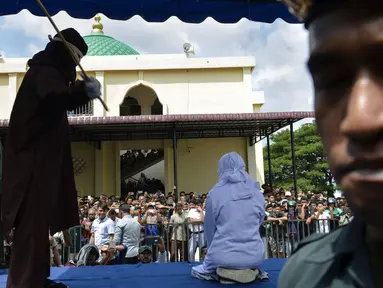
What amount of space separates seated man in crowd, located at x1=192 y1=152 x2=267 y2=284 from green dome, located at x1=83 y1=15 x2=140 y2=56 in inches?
700

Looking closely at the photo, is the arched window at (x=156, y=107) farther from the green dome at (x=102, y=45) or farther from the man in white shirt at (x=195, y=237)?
the man in white shirt at (x=195, y=237)

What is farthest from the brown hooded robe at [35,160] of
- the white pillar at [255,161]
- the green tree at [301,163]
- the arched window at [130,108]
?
the green tree at [301,163]

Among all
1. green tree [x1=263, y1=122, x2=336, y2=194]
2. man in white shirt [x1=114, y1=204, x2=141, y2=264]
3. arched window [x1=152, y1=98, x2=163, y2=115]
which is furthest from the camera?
green tree [x1=263, y1=122, x2=336, y2=194]

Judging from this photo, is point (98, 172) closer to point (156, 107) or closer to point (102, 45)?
point (156, 107)

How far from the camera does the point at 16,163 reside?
104 inches

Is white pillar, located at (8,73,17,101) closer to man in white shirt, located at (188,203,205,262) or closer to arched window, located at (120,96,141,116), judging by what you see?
arched window, located at (120,96,141,116)

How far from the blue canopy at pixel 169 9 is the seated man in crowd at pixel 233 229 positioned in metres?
1.67

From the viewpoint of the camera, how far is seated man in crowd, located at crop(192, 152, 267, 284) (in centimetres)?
357

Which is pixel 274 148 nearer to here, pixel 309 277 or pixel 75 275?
pixel 75 275

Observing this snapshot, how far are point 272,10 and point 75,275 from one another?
137 inches

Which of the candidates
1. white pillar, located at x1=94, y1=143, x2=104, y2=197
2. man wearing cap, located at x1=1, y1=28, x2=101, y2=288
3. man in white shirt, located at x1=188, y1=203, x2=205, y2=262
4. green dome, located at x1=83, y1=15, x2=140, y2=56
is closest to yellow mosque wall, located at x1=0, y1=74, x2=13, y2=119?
white pillar, located at x1=94, y1=143, x2=104, y2=197

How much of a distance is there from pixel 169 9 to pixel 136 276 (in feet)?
9.30

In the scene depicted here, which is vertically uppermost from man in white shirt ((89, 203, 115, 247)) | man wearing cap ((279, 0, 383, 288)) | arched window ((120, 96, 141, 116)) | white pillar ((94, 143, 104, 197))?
arched window ((120, 96, 141, 116))

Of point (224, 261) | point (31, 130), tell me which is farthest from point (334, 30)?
point (224, 261)
